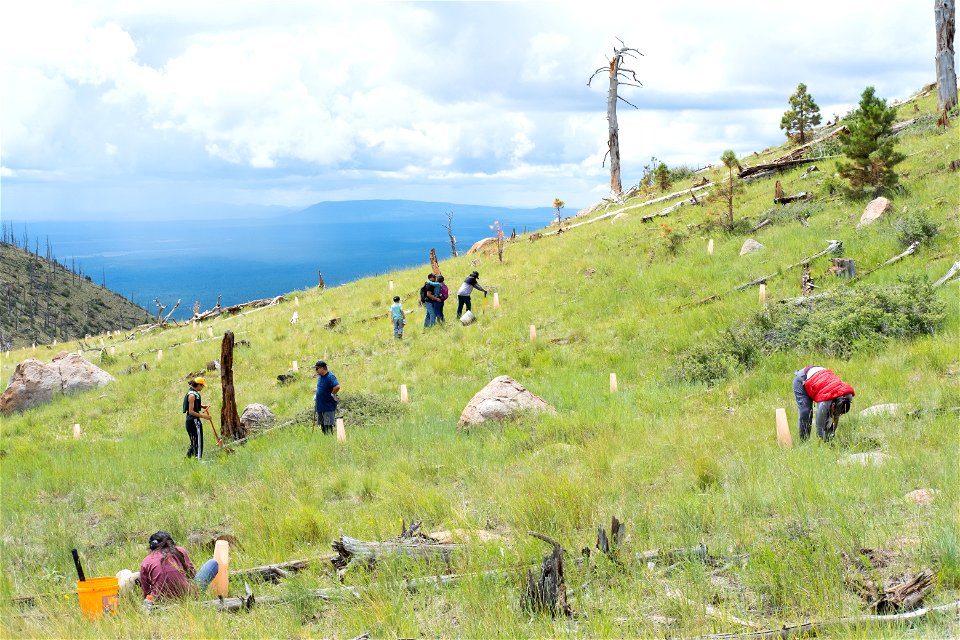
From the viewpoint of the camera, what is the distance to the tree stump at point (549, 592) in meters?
5.23

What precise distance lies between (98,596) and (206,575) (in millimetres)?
937

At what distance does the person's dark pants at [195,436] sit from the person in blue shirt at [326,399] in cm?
226

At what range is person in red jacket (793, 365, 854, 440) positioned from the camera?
923 centimetres

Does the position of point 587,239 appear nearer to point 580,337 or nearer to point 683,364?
point 580,337

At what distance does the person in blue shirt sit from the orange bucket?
23.7 feet

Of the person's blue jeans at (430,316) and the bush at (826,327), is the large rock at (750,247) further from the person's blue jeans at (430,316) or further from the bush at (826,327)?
the person's blue jeans at (430,316)

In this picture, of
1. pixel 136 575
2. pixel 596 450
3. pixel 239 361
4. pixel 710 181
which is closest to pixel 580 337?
pixel 596 450

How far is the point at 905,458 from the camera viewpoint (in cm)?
790

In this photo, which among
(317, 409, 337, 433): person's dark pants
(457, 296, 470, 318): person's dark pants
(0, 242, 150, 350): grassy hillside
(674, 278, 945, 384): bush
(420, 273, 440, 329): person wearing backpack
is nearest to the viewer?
(674, 278, 945, 384): bush

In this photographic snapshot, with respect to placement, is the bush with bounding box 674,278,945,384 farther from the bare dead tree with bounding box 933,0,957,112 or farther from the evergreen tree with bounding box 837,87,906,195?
the bare dead tree with bounding box 933,0,957,112

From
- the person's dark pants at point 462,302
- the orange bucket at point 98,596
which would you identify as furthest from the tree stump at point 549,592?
the person's dark pants at point 462,302

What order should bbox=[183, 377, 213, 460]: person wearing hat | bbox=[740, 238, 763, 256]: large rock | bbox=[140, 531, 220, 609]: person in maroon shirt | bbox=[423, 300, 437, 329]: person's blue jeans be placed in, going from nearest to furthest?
bbox=[140, 531, 220, 609]: person in maroon shirt < bbox=[183, 377, 213, 460]: person wearing hat < bbox=[740, 238, 763, 256]: large rock < bbox=[423, 300, 437, 329]: person's blue jeans

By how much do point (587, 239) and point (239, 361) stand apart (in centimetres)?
1421

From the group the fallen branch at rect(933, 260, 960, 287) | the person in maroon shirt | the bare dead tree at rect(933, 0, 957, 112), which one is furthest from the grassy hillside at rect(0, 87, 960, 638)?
the bare dead tree at rect(933, 0, 957, 112)
